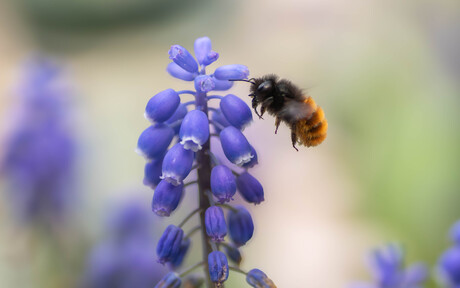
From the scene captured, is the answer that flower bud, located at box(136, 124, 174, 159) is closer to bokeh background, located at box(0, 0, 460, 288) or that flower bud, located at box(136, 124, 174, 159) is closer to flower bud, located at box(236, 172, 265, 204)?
flower bud, located at box(236, 172, 265, 204)

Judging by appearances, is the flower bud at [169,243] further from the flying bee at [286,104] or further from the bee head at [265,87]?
the bee head at [265,87]

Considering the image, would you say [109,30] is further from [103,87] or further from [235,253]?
[235,253]

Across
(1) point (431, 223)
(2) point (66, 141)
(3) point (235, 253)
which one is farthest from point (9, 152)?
(1) point (431, 223)

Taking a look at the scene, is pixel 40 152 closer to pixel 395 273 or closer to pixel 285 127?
pixel 395 273

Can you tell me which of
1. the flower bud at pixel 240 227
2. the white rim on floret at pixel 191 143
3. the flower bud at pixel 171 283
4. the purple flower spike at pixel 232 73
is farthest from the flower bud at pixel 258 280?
the purple flower spike at pixel 232 73

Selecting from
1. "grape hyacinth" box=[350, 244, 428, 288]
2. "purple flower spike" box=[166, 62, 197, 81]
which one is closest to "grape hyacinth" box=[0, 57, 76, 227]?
"purple flower spike" box=[166, 62, 197, 81]
